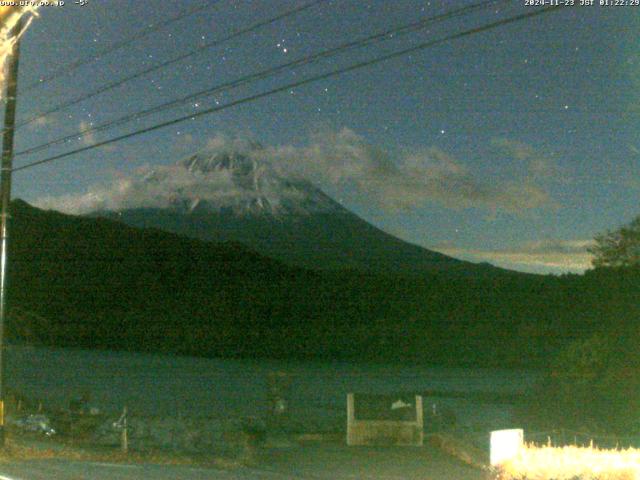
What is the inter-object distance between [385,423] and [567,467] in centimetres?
1365

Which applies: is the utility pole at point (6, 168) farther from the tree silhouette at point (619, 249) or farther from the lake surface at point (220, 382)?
the tree silhouette at point (619, 249)

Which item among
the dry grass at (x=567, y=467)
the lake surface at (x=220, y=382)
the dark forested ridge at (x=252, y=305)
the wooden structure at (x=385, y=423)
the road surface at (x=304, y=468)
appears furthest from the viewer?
the dark forested ridge at (x=252, y=305)

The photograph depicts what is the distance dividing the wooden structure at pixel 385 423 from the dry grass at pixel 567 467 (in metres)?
11.8

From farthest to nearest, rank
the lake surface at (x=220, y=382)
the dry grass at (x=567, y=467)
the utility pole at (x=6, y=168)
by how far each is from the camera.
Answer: the lake surface at (x=220, y=382) < the utility pole at (x=6, y=168) < the dry grass at (x=567, y=467)

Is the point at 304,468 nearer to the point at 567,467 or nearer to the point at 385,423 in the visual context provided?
the point at 385,423

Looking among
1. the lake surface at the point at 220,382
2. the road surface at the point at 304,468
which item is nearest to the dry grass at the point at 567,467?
the road surface at the point at 304,468

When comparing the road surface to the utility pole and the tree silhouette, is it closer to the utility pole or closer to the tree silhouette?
the utility pole

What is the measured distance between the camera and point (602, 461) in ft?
39.3

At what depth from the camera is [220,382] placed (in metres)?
53.3

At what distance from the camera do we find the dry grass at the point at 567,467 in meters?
10.9

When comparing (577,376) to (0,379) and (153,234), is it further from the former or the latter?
(153,234)

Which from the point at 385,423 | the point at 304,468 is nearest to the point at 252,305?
Answer: the point at 385,423

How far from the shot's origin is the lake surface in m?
40.1

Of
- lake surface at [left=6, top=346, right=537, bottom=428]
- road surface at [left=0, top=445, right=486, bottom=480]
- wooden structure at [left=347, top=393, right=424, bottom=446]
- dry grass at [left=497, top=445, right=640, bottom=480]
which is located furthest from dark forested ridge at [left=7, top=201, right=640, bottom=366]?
dry grass at [left=497, top=445, right=640, bottom=480]
